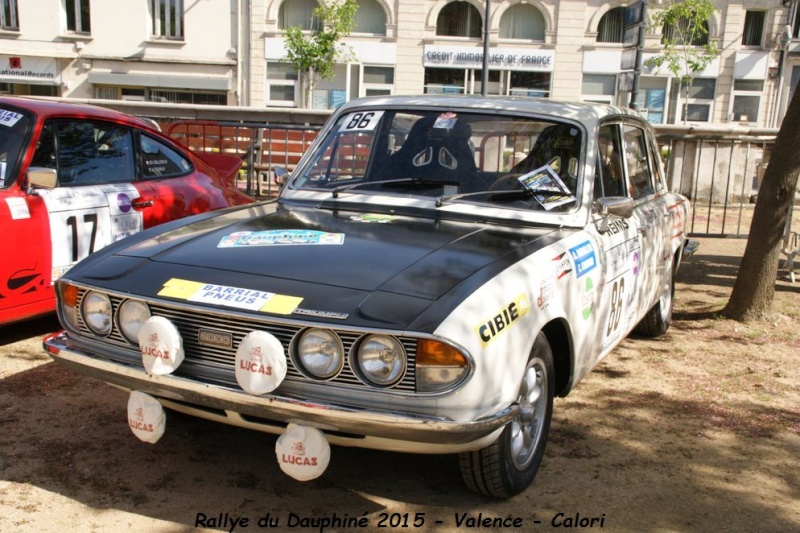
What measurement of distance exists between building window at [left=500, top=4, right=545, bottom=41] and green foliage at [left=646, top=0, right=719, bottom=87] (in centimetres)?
455

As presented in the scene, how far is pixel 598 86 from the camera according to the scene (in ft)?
108

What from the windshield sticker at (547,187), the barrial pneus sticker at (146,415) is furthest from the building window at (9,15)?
the barrial pneus sticker at (146,415)

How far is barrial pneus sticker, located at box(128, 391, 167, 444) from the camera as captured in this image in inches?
132

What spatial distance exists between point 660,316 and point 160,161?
421 cm

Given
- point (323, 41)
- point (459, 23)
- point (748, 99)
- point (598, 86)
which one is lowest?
point (748, 99)

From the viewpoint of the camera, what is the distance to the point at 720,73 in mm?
32531

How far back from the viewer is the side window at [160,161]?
6.33m

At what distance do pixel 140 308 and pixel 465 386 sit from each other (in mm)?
1389

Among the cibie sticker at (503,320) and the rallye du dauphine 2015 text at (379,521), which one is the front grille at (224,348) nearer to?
the cibie sticker at (503,320)

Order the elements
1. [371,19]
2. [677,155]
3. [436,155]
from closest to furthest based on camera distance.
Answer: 1. [436,155]
2. [677,155]
3. [371,19]

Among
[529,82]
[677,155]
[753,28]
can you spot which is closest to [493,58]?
[529,82]

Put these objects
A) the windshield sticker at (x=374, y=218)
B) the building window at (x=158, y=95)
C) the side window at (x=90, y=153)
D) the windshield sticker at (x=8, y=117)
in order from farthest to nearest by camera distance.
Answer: the building window at (x=158, y=95) → the side window at (x=90, y=153) → the windshield sticker at (x=8, y=117) → the windshield sticker at (x=374, y=218)

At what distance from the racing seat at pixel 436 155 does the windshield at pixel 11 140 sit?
257cm

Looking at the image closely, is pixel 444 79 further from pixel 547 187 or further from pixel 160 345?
pixel 160 345
